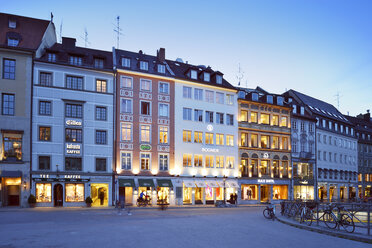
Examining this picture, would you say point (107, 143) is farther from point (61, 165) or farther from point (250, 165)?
point (250, 165)

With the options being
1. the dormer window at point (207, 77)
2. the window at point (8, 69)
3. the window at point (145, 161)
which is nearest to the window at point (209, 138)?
the dormer window at point (207, 77)

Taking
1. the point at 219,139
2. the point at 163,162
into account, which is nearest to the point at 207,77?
the point at 219,139

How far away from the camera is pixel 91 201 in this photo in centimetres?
3906

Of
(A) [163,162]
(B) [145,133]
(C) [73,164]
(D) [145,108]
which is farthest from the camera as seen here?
(A) [163,162]

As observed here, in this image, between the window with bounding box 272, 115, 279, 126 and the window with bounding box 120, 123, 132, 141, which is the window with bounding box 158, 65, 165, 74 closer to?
the window with bounding box 120, 123, 132, 141

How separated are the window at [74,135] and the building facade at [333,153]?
126ft

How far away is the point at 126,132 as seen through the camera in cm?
4353

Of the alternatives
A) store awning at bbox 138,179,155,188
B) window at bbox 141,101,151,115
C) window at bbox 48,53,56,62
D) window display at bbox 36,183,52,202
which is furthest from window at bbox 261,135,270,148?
window at bbox 48,53,56,62

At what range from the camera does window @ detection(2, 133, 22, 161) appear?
37.3 meters

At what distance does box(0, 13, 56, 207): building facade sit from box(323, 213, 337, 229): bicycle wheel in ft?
96.2

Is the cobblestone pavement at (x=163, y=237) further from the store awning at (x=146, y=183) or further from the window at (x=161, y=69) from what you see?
the window at (x=161, y=69)

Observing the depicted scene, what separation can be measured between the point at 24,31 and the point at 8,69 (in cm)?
598

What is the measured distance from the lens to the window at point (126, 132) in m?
43.3

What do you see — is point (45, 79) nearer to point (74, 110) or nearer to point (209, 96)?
point (74, 110)
